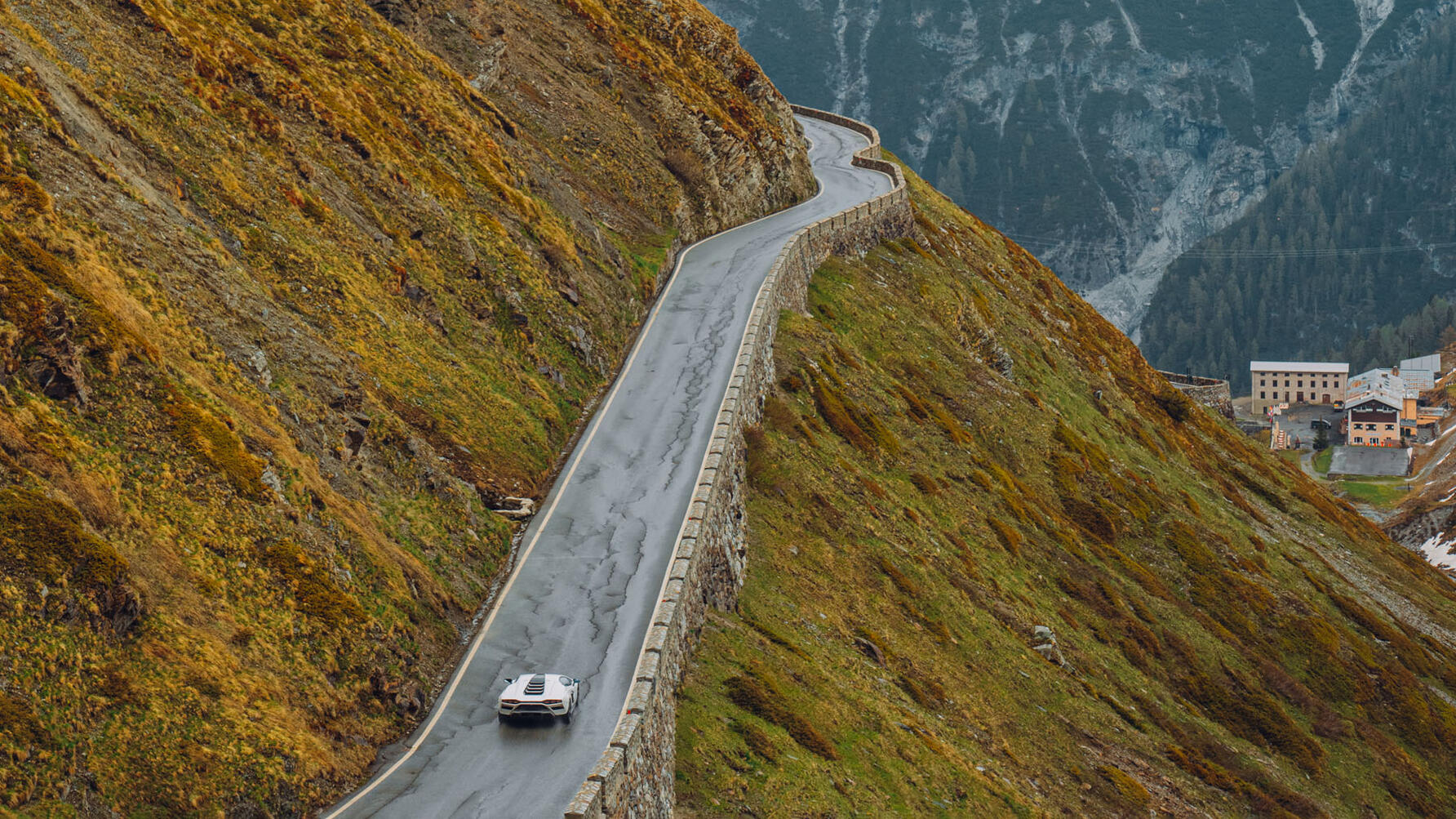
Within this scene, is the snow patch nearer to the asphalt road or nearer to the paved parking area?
the paved parking area

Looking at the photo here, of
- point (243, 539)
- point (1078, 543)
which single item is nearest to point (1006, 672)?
point (1078, 543)

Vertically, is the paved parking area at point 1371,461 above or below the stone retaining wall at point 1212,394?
below

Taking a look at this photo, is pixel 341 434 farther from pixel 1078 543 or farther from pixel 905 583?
pixel 1078 543

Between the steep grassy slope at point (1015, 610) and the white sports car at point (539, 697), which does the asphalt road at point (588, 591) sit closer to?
the white sports car at point (539, 697)

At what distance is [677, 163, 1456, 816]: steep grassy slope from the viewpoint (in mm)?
33750

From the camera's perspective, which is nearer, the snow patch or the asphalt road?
the asphalt road

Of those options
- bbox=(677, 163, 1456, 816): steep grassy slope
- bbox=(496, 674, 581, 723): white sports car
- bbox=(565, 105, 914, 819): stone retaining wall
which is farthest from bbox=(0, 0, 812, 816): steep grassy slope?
bbox=(677, 163, 1456, 816): steep grassy slope

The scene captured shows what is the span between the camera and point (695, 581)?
107ft

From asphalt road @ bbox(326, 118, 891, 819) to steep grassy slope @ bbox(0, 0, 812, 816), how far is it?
39.9 inches

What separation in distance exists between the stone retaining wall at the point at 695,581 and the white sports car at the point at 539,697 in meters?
1.65

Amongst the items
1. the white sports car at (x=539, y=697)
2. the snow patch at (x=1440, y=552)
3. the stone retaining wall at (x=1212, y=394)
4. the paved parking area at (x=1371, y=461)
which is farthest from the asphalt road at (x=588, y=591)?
the paved parking area at (x=1371, y=461)

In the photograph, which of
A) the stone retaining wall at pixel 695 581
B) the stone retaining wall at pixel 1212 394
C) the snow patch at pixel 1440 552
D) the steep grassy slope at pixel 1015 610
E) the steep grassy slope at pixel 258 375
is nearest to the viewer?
the steep grassy slope at pixel 258 375

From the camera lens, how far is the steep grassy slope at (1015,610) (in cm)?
3375

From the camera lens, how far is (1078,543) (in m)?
59.5
